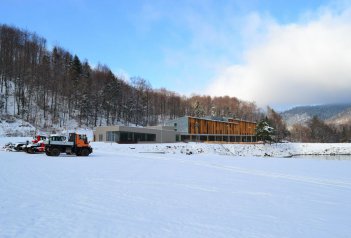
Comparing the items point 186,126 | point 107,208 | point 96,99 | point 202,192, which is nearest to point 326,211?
point 202,192

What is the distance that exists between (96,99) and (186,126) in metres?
24.3

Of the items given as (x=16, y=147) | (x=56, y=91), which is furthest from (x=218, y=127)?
(x=16, y=147)

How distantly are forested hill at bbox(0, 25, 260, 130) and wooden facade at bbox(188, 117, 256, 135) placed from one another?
60.2ft

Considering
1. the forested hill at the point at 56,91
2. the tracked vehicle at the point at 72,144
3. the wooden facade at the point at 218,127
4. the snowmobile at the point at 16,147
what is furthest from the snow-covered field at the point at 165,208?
the wooden facade at the point at 218,127

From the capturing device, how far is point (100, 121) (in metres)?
76.1

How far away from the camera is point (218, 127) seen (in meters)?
79.5

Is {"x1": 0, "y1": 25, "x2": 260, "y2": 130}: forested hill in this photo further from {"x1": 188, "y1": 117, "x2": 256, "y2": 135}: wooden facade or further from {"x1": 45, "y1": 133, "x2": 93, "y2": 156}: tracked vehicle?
{"x1": 45, "y1": 133, "x2": 93, "y2": 156}: tracked vehicle

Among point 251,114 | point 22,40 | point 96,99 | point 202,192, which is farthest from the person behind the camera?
point 251,114

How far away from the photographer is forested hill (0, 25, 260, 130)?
6538cm

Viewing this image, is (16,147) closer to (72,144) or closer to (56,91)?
(72,144)

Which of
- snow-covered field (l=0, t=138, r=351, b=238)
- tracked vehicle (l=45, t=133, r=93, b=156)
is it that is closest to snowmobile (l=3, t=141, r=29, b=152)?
tracked vehicle (l=45, t=133, r=93, b=156)

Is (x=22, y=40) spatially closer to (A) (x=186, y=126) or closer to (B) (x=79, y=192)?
(A) (x=186, y=126)

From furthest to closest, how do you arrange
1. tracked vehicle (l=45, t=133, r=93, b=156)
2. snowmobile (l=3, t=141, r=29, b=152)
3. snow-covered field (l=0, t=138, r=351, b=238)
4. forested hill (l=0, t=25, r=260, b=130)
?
1. forested hill (l=0, t=25, r=260, b=130)
2. snowmobile (l=3, t=141, r=29, b=152)
3. tracked vehicle (l=45, t=133, r=93, b=156)
4. snow-covered field (l=0, t=138, r=351, b=238)

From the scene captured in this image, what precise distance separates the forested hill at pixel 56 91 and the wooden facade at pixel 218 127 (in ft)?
60.2
